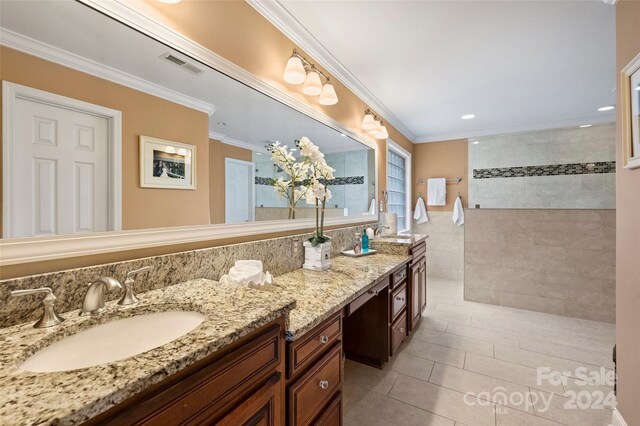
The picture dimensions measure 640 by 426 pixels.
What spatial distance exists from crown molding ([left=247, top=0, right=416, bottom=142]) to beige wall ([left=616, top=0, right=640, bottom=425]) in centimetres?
171

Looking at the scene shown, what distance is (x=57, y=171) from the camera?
85 cm

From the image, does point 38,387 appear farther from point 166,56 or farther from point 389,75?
point 389,75

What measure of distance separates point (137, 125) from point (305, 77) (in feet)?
3.79

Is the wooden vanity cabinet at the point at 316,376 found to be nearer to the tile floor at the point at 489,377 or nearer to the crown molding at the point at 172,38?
the tile floor at the point at 489,377

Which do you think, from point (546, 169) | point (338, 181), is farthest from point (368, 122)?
point (546, 169)

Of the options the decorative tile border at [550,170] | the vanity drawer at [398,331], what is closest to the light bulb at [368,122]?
the vanity drawer at [398,331]

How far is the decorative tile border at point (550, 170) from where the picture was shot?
12.3 ft

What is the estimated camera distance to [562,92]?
298 centimetres

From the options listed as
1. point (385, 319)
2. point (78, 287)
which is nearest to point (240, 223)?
point (78, 287)

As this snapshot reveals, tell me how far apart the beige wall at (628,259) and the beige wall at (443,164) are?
3199 millimetres

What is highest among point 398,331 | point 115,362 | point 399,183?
point 399,183

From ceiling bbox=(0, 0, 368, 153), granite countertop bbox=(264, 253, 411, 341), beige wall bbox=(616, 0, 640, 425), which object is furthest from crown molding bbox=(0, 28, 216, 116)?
beige wall bbox=(616, 0, 640, 425)

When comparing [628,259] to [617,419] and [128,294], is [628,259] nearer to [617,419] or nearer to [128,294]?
[617,419]

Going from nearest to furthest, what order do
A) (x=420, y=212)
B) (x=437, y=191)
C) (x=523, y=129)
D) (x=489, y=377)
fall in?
(x=489, y=377)
(x=523, y=129)
(x=437, y=191)
(x=420, y=212)
